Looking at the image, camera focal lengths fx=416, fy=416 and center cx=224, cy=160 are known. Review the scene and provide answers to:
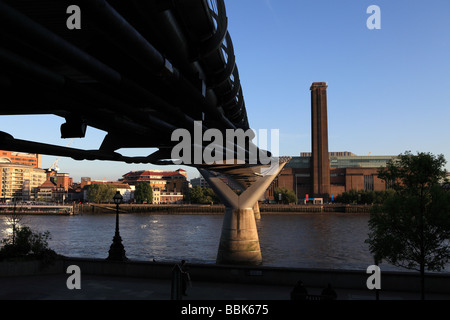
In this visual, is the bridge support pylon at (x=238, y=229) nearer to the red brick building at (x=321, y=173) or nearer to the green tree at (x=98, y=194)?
the red brick building at (x=321, y=173)

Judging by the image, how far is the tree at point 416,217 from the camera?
45.4 ft

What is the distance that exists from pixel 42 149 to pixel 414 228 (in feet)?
39.3

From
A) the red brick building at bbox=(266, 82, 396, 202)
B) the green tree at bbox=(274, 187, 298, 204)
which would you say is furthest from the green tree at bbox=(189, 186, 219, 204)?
the red brick building at bbox=(266, 82, 396, 202)

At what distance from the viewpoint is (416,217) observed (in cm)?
1402

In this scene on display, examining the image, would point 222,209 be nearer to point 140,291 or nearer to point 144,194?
point 144,194

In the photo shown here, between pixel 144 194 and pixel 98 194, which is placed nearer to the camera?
pixel 98 194

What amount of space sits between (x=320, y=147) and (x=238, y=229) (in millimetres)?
136721

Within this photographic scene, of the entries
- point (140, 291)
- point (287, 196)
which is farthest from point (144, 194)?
point (140, 291)

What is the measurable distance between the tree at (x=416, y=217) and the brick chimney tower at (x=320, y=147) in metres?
153

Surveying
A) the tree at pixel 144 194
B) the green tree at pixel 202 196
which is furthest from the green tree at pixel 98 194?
the green tree at pixel 202 196

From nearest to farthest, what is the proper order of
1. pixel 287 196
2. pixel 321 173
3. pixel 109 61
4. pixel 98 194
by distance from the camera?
pixel 109 61 → pixel 287 196 → pixel 321 173 → pixel 98 194

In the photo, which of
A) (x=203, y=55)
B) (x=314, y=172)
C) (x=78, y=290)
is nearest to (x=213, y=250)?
(x=78, y=290)
